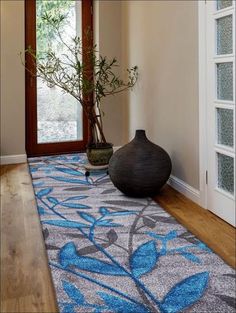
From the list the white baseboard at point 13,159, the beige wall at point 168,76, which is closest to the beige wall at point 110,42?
the beige wall at point 168,76

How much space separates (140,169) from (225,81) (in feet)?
3.10

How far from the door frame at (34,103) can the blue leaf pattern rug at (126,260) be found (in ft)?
6.40

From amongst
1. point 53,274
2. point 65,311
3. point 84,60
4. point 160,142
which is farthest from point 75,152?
point 65,311

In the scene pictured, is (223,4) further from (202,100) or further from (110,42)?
(110,42)

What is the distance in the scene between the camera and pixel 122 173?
3205mm

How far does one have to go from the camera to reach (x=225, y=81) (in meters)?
2.70

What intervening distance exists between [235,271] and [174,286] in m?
0.36

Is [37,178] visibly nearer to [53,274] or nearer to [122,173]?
[122,173]

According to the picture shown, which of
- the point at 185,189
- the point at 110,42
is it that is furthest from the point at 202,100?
the point at 110,42

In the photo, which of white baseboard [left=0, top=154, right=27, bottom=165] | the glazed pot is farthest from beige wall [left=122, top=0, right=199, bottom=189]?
white baseboard [left=0, top=154, right=27, bottom=165]

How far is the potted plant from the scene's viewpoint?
429cm

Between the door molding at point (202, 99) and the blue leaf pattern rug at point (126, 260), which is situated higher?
the door molding at point (202, 99)

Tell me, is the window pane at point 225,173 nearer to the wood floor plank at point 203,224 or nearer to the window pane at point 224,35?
the wood floor plank at point 203,224

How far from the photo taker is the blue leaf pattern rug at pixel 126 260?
1759 mm
